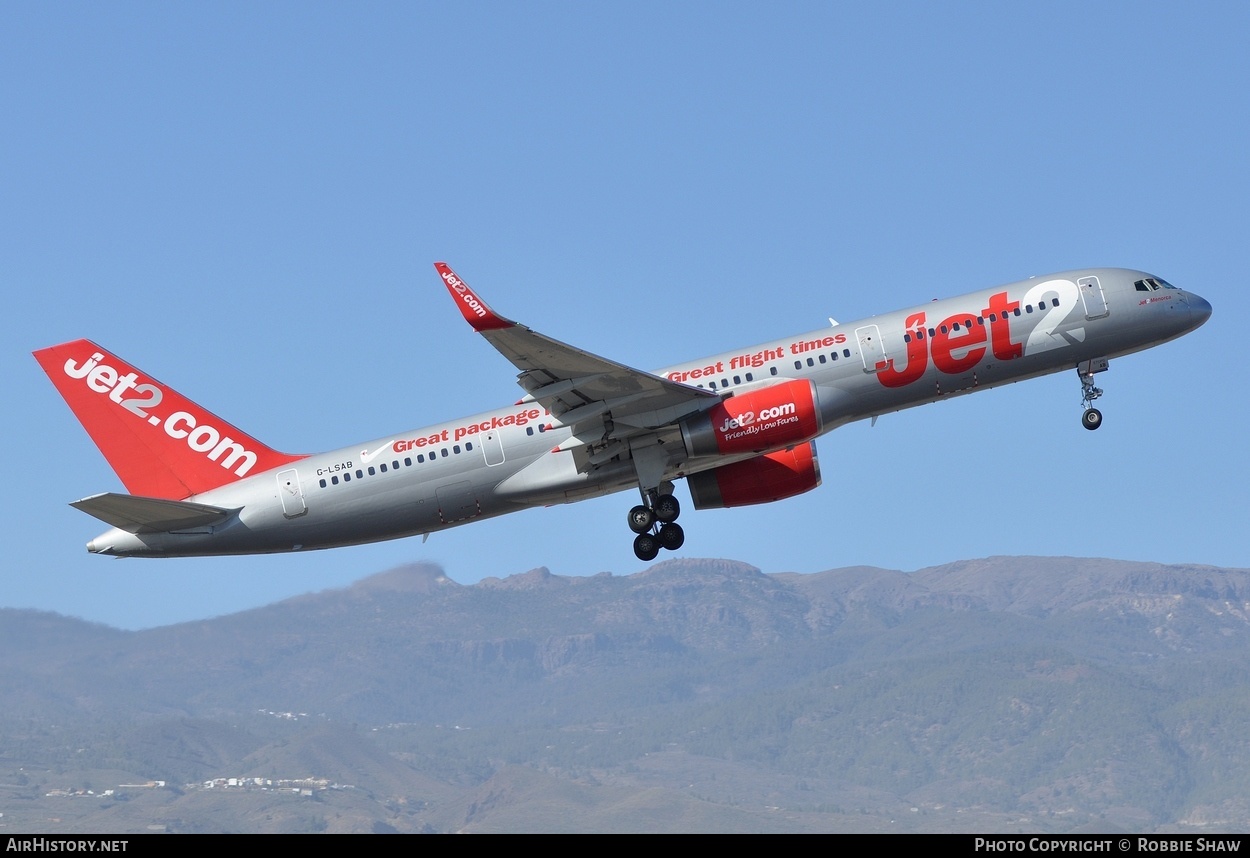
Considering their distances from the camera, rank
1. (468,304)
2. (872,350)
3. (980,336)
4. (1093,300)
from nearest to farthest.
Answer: (468,304)
(872,350)
(980,336)
(1093,300)

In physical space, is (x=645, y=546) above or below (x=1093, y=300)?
below

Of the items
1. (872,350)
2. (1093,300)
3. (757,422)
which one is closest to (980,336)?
Answer: (872,350)

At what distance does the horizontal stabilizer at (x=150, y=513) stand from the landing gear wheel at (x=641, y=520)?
492 inches

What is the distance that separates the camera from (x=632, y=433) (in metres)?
47.4

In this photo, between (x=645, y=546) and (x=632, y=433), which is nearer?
(x=632, y=433)

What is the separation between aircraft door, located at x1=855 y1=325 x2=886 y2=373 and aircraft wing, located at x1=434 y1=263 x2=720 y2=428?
457 cm

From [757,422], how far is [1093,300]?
11.2 metres

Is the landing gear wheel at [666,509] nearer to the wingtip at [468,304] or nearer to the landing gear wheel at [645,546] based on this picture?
the landing gear wheel at [645,546]

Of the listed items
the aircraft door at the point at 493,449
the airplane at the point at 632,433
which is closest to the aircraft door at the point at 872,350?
the airplane at the point at 632,433

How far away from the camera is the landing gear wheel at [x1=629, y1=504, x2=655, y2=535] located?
162 ft

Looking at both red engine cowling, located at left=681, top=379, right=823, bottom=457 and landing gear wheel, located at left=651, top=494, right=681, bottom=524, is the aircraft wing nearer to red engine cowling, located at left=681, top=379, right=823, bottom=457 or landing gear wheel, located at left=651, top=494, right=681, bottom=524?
red engine cowling, located at left=681, top=379, right=823, bottom=457

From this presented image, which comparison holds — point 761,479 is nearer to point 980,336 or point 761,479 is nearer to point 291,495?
point 980,336
